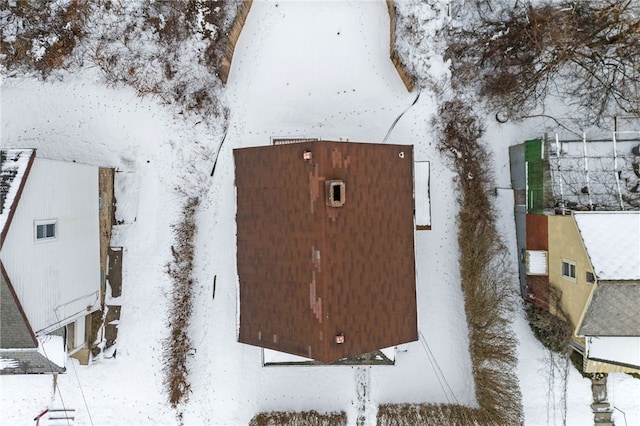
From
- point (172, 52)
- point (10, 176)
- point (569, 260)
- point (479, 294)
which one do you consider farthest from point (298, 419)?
point (172, 52)

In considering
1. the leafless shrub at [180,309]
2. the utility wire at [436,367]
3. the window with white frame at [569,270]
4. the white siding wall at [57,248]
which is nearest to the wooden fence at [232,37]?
the leafless shrub at [180,309]

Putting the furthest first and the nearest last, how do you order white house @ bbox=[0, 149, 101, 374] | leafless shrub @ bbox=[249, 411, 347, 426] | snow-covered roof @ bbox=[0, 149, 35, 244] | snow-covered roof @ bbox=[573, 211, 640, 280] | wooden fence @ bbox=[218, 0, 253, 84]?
wooden fence @ bbox=[218, 0, 253, 84] < leafless shrub @ bbox=[249, 411, 347, 426] < snow-covered roof @ bbox=[573, 211, 640, 280] < white house @ bbox=[0, 149, 101, 374] < snow-covered roof @ bbox=[0, 149, 35, 244]

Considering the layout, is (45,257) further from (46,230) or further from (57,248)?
(46,230)

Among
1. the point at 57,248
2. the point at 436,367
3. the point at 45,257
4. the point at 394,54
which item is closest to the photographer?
the point at 45,257

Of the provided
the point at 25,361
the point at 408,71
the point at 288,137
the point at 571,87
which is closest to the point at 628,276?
the point at 571,87

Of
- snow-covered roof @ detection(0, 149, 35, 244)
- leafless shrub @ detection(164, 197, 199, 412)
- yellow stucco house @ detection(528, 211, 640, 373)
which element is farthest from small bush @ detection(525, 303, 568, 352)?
snow-covered roof @ detection(0, 149, 35, 244)

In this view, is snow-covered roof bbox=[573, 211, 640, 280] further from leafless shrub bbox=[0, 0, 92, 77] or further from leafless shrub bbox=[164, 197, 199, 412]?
leafless shrub bbox=[0, 0, 92, 77]
